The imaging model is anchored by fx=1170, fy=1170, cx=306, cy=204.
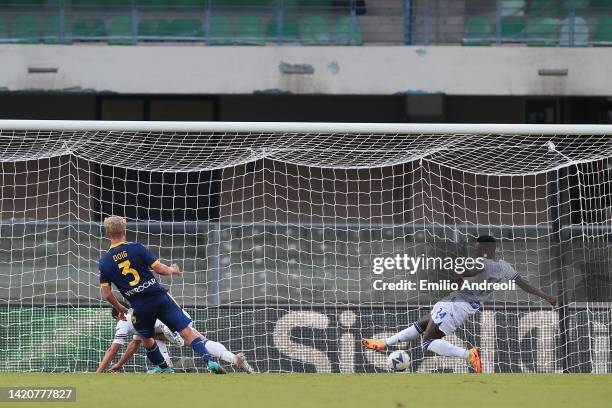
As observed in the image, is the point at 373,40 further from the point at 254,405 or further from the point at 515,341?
the point at 254,405

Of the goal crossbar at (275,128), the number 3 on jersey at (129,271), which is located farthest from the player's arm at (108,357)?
the goal crossbar at (275,128)

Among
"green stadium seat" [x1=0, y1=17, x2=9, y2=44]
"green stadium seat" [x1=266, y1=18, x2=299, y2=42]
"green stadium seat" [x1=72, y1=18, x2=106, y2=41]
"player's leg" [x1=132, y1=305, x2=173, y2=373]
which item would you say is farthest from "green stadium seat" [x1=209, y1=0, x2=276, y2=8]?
"player's leg" [x1=132, y1=305, x2=173, y2=373]

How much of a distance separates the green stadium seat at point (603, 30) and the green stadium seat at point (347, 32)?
3.59 metres

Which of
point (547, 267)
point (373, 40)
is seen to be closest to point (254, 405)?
point (547, 267)

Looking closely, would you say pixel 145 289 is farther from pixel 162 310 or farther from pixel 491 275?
pixel 491 275

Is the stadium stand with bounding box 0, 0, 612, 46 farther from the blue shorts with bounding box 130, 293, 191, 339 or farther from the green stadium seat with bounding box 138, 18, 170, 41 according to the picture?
the blue shorts with bounding box 130, 293, 191, 339

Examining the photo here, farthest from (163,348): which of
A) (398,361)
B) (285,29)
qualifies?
(285,29)

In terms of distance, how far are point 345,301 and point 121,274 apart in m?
3.71

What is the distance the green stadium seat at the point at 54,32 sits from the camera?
1728 centimetres

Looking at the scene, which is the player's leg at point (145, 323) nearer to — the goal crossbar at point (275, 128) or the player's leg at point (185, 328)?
the player's leg at point (185, 328)

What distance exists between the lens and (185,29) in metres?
17.6

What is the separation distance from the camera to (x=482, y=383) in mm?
8242

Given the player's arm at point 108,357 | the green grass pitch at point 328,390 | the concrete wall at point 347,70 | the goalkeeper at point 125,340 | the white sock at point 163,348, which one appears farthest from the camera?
the concrete wall at point 347,70

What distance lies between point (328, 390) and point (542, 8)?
452 inches
